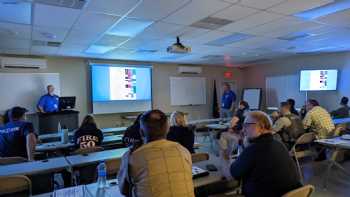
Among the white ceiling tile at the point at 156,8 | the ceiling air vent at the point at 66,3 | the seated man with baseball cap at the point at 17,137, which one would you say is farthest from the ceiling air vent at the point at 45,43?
the white ceiling tile at the point at 156,8

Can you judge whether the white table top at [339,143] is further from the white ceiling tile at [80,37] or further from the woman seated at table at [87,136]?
the white ceiling tile at [80,37]

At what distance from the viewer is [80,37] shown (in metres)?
4.79

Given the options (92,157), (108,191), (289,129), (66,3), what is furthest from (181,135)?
(66,3)

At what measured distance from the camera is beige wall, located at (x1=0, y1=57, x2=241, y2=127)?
23.5 feet

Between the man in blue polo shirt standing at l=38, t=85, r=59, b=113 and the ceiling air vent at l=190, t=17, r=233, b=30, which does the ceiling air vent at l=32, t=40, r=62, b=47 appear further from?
the ceiling air vent at l=190, t=17, r=233, b=30

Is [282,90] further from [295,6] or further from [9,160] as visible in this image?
[9,160]

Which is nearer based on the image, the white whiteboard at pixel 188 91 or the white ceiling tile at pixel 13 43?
the white ceiling tile at pixel 13 43

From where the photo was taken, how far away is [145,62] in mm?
8438

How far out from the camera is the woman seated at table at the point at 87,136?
348 cm

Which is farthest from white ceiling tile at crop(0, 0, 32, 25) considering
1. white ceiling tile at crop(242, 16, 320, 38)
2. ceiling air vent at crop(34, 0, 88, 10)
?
white ceiling tile at crop(242, 16, 320, 38)

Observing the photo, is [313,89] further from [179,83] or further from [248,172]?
[248,172]

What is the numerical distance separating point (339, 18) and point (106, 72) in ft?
19.7

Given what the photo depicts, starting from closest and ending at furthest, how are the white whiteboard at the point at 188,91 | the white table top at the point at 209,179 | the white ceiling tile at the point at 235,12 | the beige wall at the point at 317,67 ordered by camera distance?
the white table top at the point at 209,179
the white ceiling tile at the point at 235,12
the beige wall at the point at 317,67
the white whiteboard at the point at 188,91

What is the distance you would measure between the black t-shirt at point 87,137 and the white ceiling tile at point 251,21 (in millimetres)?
2813
